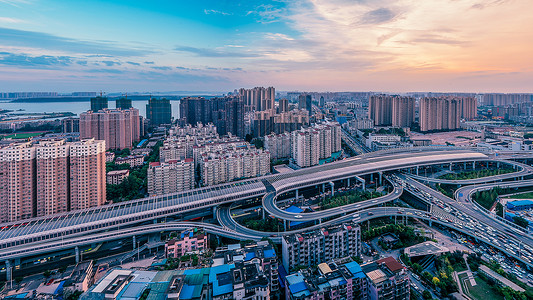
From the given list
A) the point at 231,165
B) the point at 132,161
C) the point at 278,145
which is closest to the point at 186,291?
the point at 231,165

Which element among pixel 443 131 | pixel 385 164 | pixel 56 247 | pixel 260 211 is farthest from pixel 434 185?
pixel 443 131

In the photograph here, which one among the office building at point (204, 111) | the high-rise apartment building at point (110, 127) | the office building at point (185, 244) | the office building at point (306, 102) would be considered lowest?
the office building at point (185, 244)

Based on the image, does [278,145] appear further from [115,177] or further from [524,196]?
[524,196]

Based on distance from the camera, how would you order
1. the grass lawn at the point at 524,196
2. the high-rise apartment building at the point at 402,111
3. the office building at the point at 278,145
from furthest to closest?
the high-rise apartment building at the point at 402,111 < the office building at the point at 278,145 < the grass lawn at the point at 524,196

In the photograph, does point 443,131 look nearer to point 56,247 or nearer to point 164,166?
point 164,166

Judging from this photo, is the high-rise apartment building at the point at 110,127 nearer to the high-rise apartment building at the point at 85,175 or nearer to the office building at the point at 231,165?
the office building at the point at 231,165

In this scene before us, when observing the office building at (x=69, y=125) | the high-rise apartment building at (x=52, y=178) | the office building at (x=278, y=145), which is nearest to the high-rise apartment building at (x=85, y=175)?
the high-rise apartment building at (x=52, y=178)
